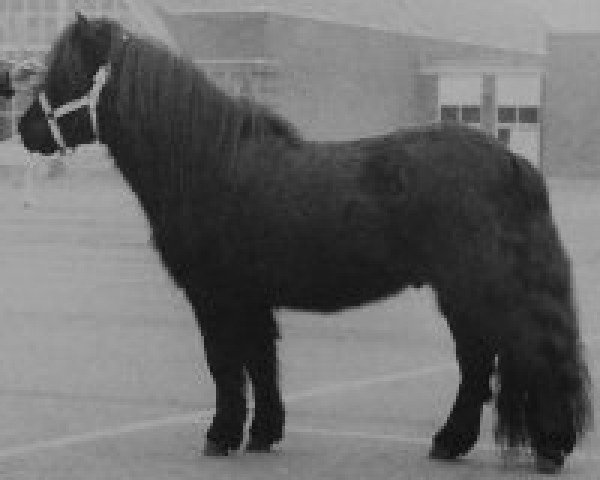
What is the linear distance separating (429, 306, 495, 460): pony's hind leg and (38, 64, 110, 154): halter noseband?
5.91 feet

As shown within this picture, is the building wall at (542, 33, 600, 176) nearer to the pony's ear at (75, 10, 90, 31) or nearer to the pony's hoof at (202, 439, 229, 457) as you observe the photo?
the pony's hoof at (202, 439, 229, 457)

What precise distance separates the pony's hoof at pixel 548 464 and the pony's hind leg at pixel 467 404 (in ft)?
1.21

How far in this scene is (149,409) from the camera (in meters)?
8.79

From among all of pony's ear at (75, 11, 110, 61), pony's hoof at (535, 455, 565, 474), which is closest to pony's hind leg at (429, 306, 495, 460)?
pony's hoof at (535, 455, 565, 474)

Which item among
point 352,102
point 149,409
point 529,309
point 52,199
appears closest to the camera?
point 529,309

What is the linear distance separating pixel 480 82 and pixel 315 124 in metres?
9.05

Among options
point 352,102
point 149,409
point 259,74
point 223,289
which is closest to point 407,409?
point 149,409

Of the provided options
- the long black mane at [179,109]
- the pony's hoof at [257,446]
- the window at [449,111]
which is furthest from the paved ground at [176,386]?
the window at [449,111]

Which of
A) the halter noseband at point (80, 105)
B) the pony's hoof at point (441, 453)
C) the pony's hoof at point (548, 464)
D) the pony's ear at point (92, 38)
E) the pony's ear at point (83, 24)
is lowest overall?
the pony's hoof at point (441, 453)

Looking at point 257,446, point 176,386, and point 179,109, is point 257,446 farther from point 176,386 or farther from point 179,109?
point 176,386

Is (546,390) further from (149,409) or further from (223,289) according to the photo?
(149,409)

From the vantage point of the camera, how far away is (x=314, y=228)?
22.8 ft

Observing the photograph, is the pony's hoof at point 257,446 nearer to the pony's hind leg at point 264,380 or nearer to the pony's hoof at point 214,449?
the pony's hind leg at point 264,380

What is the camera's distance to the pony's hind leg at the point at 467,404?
7141 millimetres
